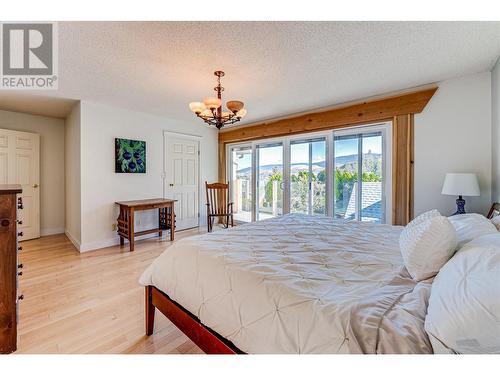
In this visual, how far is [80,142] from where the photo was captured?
11.3ft

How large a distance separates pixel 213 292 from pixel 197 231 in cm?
372

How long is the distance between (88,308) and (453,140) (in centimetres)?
419

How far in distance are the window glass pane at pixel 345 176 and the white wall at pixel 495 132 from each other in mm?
1455

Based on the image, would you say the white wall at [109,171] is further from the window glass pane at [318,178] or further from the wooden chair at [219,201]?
the window glass pane at [318,178]

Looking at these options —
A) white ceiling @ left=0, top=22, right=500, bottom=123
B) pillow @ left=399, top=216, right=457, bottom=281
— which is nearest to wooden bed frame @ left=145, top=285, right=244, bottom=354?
pillow @ left=399, top=216, right=457, bottom=281

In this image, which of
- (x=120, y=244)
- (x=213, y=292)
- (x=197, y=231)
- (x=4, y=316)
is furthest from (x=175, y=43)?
(x=197, y=231)

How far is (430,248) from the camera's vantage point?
41.6 inches

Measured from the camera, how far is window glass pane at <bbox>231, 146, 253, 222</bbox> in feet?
16.9

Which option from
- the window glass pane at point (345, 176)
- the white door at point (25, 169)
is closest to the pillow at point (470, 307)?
the window glass pane at point (345, 176)

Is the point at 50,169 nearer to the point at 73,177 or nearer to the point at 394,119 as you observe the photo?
the point at 73,177

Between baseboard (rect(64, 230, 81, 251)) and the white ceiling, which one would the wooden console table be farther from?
the white ceiling

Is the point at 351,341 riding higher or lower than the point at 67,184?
lower

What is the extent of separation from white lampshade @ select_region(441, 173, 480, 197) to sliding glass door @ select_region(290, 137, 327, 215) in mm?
1725
